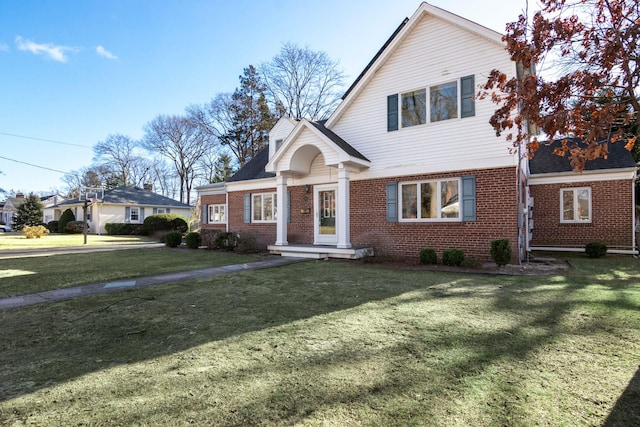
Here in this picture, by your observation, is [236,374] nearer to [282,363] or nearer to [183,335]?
[282,363]

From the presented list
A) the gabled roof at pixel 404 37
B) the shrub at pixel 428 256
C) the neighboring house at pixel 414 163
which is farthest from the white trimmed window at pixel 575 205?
the shrub at pixel 428 256

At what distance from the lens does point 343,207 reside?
11.8 metres

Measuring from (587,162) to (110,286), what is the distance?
17.4 m

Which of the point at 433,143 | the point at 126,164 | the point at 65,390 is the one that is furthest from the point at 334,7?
the point at 126,164

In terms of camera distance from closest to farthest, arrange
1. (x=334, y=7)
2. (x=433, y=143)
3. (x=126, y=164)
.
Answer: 1. (x=433, y=143)
2. (x=334, y=7)
3. (x=126, y=164)

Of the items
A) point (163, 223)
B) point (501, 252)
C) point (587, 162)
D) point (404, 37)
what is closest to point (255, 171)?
point (404, 37)

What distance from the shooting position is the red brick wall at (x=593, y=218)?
1295 cm

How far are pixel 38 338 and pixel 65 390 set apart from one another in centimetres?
180

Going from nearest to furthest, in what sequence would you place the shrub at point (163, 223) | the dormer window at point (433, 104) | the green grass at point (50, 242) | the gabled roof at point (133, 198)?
the dormer window at point (433, 104) → the green grass at point (50, 242) → the shrub at point (163, 223) → the gabled roof at point (133, 198)

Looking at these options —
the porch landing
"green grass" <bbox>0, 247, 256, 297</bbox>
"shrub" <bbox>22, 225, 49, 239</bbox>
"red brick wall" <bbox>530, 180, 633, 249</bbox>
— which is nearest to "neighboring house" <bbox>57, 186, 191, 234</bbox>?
"shrub" <bbox>22, 225, 49, 239</bbox>

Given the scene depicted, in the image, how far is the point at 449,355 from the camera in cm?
337

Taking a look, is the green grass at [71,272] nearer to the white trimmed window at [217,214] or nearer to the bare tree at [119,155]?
the white trimmed window at [217,214]

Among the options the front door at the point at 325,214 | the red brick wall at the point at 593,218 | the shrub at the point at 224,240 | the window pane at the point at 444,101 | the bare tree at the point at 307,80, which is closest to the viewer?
the window pane at the point at 444,101

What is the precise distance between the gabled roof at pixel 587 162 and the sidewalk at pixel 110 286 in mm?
12715
